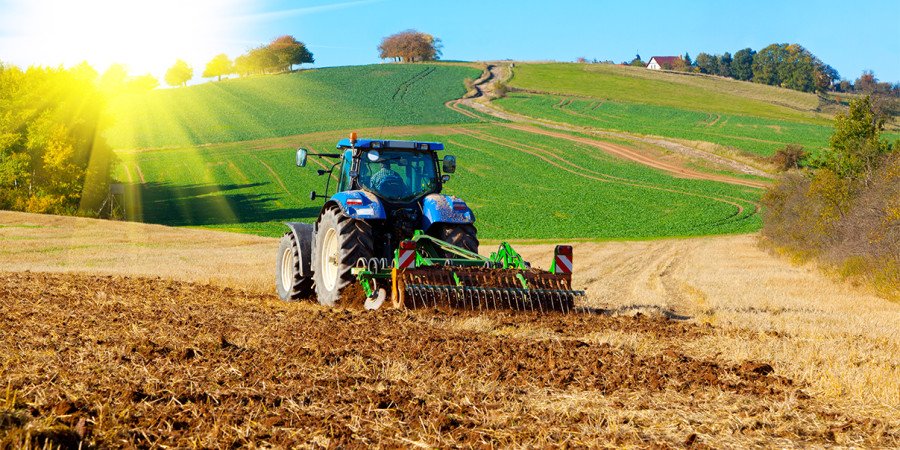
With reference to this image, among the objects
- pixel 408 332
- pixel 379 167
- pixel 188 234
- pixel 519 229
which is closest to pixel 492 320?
pixel 408 332

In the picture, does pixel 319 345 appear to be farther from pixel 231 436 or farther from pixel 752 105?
pixel 752 105

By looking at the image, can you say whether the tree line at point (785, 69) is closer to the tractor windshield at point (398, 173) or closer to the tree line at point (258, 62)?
the tree line at point (258, 62)

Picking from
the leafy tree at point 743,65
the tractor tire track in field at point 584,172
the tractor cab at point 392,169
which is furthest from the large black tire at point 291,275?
the leafy tree at point 743,65

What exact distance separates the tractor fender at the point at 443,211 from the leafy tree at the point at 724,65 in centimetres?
13578

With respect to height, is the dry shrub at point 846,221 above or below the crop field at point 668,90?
below

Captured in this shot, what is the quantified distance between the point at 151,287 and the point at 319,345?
23.1 feet

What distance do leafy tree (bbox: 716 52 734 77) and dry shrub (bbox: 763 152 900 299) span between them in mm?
117099

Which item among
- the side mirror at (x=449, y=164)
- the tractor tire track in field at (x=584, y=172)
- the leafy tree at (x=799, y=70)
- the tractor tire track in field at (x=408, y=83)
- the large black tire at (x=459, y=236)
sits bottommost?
the tractor tire track in field at (x=584, y=172)

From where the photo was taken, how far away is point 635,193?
4309cm

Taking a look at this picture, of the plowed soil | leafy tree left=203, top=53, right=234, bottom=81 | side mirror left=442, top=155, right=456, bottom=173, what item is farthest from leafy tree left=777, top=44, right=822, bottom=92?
the plowed soil

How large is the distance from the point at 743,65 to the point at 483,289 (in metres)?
135

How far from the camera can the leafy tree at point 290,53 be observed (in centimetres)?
10167

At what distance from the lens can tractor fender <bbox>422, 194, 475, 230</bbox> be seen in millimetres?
11102

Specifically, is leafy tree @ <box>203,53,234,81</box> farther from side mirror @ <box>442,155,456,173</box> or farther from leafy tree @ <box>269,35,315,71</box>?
side mirror @ <box>442,155,456,173</box>
